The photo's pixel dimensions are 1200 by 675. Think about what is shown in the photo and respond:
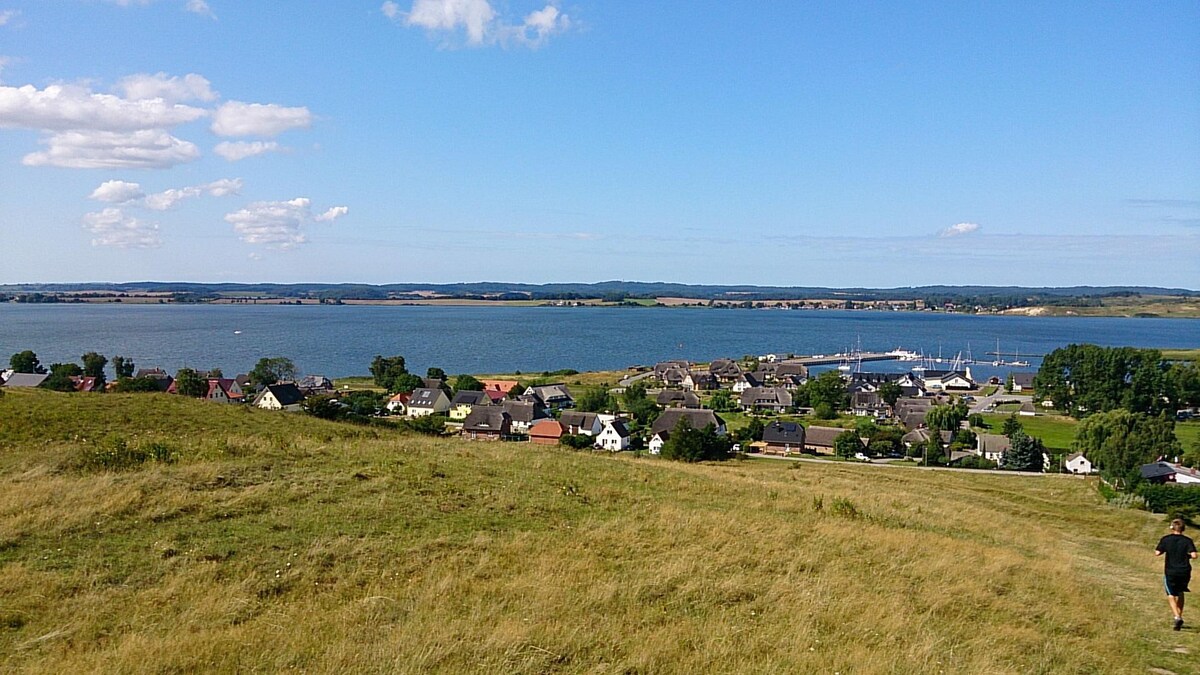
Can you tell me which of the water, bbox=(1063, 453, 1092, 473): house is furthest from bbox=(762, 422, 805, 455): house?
the water

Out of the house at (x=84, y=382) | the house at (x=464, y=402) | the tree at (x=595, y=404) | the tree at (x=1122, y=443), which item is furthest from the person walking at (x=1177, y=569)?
the house at (x=84, y=382)

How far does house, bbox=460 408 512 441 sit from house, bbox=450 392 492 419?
9.02 meters

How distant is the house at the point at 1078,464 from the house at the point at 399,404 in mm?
51910

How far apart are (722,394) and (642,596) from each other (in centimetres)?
7836

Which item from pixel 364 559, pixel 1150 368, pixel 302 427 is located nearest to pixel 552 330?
pixel 1150 368

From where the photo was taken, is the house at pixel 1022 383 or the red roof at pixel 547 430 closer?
the red roof at pixel 547 430

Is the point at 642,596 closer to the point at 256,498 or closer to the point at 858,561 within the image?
the point at 858,561

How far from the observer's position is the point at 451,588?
25.9ft

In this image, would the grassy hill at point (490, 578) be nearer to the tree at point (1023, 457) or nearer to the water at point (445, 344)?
the tree at point (1023, 457)

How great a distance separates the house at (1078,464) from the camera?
49.2m

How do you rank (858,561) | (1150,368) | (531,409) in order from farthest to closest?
(1150,368), (531,409), (858,561)

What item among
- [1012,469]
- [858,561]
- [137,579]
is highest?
[137,579]

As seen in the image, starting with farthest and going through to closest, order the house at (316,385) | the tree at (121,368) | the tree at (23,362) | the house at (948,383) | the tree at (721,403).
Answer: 1. the house at (948,383)
2. the tree at (721,403)
3. the house at (316,385)
4. the tree at (121,368)
5. the tree at (23,362)

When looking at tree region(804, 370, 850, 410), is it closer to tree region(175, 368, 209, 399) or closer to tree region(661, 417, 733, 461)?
tree region(661, 417, 733, 461)
